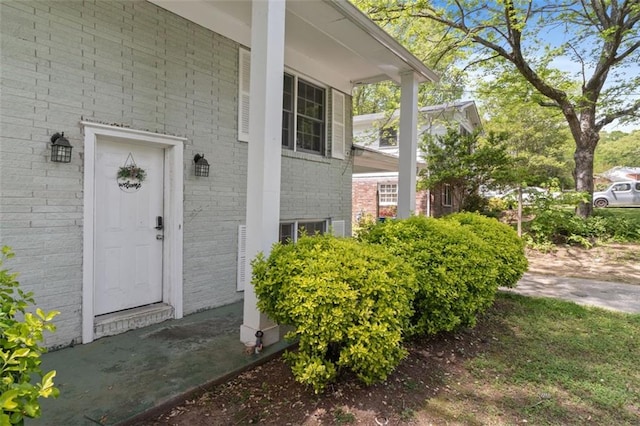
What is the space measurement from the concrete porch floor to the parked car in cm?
2582

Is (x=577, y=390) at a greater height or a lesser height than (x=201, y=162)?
lesser

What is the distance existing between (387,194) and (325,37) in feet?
40.2

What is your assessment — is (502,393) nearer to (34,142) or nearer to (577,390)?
(577,390)

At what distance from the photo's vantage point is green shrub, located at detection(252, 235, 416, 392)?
103 inches

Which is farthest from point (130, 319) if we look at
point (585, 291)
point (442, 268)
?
point (585, 291)

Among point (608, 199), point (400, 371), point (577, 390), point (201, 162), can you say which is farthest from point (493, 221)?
point (608, 199)

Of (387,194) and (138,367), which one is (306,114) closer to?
(138,367)

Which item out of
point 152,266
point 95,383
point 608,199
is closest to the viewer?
point 95,383

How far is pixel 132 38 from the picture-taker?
4016mm

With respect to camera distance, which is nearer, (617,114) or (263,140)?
(263,140)

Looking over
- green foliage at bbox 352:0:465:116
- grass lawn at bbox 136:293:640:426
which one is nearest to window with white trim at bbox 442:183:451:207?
green foliage at bbox 352:0:465:116

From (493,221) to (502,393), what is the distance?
3329mm

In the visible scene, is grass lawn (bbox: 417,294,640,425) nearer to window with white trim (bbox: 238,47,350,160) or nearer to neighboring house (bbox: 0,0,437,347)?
neighboring house (bbox: 0,0,437,347)

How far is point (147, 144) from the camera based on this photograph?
4.30m
